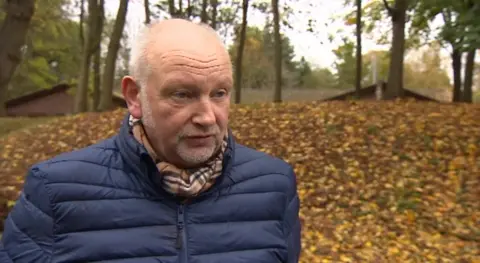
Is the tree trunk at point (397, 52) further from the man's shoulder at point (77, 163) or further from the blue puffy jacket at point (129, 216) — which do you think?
the man's shoulder at point (77, 163)

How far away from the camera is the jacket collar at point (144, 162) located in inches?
72.6

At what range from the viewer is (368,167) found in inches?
378

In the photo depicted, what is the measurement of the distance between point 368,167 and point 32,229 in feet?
27.4

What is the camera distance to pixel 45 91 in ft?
128

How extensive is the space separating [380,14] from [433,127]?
12.7 m

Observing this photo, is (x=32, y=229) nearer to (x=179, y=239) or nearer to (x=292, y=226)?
(x=179, y=239)

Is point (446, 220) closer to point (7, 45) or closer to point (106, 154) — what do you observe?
point (106, 154)

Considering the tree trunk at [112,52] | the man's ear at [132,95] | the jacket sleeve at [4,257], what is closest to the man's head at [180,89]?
the man's ear at [132,95]

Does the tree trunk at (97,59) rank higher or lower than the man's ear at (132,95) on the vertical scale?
higher

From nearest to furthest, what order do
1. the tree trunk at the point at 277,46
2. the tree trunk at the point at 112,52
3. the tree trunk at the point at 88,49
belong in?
the tree trunk at the point at 112,52 → the tree trunk at the point at 88,49 → the tree trunk at the point at 277,46

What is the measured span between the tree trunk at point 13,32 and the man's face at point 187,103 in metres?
11.1

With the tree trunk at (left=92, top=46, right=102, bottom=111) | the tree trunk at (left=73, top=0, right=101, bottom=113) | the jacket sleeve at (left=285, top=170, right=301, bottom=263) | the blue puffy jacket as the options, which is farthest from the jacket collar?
the tree trunk at (left=92, top=46, right=102, bottom=111)

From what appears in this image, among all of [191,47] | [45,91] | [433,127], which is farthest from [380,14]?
[45,91]

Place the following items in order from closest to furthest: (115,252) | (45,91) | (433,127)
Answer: (115,252), (433,127), (45,91)
